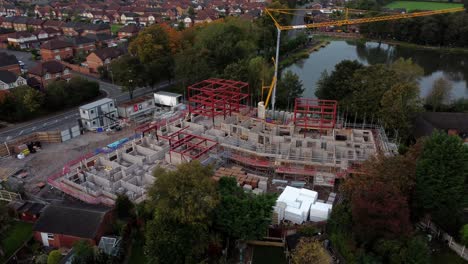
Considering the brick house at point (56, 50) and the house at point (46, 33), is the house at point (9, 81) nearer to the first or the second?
the brick house at point (56, 50)

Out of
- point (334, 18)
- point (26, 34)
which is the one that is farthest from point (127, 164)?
point (334, 18)

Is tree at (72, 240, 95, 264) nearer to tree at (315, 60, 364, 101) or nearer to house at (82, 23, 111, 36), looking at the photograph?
tree at (315, 60, 364, 101)

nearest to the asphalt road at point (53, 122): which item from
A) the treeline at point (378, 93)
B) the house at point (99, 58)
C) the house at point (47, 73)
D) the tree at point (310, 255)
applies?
the house at point (47, 73)

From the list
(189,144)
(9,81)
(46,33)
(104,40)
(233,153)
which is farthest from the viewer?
(46,33)

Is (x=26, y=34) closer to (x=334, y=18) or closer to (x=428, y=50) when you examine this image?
(x=334, y=18)

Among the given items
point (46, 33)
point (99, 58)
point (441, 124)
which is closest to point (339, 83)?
point (441, 124)

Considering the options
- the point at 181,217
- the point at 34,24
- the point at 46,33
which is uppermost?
the point at 34,24

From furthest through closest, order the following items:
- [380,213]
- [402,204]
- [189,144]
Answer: [189,144] < [402,204] < [380,213]

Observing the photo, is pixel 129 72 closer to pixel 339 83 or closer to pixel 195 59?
pixel 195 59
